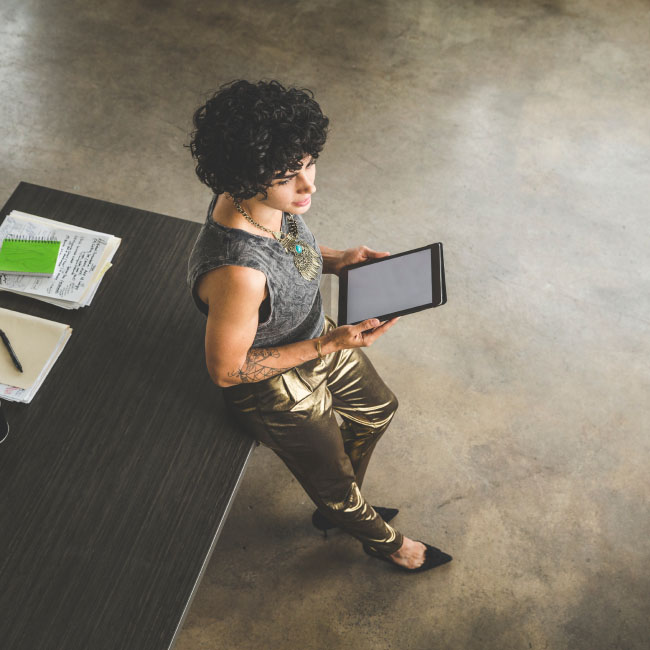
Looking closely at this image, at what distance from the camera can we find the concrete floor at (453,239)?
77.7 inches

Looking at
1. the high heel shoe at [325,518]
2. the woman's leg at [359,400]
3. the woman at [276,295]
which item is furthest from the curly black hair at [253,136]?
the high heel shoe at [325,518]

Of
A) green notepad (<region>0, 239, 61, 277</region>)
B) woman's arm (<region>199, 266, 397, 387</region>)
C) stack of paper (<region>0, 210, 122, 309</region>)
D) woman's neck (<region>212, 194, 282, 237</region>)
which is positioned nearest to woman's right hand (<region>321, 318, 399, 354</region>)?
woman's arm (<region>199, 266, 397, 387</region>)

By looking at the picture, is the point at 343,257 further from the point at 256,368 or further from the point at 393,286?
the point at 256,368

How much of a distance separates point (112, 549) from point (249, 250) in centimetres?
64

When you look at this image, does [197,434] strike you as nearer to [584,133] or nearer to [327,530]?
[327,530]

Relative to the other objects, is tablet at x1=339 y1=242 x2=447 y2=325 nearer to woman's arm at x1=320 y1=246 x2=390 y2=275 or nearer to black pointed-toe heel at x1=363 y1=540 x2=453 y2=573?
woman's arm at x1=320 y1=246 x2=390 y2=275

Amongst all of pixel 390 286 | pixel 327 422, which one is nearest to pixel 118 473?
pixel 327 422

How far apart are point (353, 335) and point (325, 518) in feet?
3.07

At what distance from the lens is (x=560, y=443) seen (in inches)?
88.7

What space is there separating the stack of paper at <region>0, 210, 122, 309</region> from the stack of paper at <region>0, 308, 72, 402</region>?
0.22ft

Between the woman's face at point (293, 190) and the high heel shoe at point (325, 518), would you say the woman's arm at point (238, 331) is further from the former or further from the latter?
the high heel shoe at point (325, 518)

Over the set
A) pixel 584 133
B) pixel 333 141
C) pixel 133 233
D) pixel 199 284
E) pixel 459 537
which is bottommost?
pixel 459 537

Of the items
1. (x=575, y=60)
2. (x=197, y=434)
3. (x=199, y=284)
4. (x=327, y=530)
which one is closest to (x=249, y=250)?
(x=199, y=284)

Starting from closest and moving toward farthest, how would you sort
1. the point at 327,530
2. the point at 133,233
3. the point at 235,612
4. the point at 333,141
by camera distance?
the point at 133,233 → the point at 235,612 → the point at 327,530 → the point at 333,141
